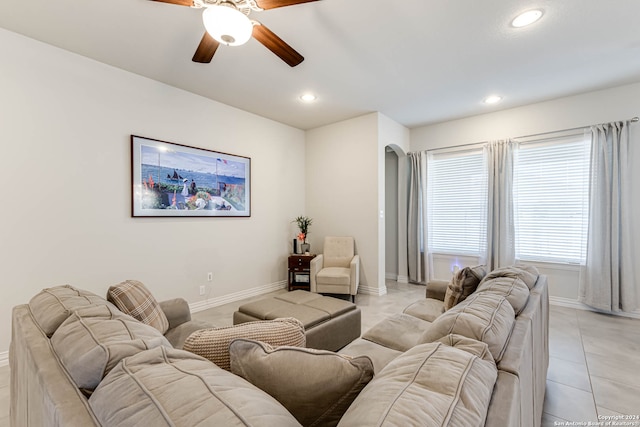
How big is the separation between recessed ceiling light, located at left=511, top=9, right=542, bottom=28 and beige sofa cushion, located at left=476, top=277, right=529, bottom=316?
6.35ft

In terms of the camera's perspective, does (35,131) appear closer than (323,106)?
Yes

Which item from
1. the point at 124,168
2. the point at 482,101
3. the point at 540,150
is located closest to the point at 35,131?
the point at 124,168

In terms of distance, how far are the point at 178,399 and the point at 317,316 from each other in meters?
1.68

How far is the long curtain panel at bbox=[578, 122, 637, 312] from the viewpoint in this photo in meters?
3.20

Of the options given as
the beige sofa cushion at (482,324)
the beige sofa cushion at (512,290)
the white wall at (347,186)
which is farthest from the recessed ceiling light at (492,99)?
the beige sofa cushion at (482,324)

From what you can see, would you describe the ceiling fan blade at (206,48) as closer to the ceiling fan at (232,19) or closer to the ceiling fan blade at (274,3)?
the ceiling fan at (232,19)

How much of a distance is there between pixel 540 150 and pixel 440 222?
1623 millimetres

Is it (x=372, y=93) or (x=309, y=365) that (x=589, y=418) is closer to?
(x=309, y=365)

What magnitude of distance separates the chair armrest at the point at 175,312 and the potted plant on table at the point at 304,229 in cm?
252

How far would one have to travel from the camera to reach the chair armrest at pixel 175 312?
78.1 inches

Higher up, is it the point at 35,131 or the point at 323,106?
the point at 323,106

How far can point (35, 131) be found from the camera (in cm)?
242

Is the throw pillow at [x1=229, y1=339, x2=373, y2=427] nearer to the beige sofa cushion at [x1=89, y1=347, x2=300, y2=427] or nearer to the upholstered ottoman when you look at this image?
the beige sofa cushion at [x1=89, y1=347, x2=300, y2=427]

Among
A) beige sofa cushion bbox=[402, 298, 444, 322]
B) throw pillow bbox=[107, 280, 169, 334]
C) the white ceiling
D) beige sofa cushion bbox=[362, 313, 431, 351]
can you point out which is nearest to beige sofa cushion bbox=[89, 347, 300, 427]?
throw pillow bbox=[107, 280, 169, 334]
